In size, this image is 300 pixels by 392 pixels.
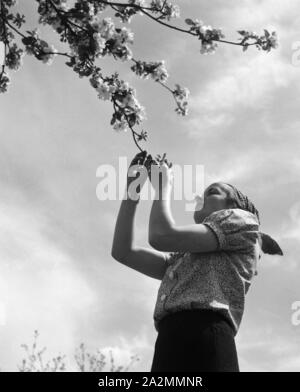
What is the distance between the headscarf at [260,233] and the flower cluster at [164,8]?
184 centimetres

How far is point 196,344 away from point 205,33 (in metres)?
2.63

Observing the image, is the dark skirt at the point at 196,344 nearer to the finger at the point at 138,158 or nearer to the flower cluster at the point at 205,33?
the finger at the point at 138,158

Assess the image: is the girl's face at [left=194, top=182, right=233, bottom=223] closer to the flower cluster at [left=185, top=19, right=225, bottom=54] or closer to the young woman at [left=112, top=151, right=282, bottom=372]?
the young woman at [left=112, top=151, right=282, bottom=372]

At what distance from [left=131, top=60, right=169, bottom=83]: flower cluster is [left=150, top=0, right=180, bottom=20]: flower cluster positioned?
39 cm

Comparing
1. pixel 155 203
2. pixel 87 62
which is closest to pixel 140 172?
pixel 155 203

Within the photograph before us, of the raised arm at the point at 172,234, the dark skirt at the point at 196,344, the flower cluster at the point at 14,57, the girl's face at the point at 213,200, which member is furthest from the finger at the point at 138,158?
the flower cluster at the point at 14,57

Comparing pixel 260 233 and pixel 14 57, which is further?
pixel 14 57

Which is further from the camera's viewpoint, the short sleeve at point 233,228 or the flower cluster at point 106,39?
the flower cluster at point 106,39

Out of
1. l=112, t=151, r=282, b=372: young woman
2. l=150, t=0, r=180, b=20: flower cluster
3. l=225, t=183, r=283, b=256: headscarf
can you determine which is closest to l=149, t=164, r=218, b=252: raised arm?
l=112, t=151, r=282, b=372: young woman

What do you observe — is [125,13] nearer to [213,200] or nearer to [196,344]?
[213,200]

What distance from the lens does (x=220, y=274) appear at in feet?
9.08

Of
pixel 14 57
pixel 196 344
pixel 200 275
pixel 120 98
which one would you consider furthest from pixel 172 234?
pixel 14 57

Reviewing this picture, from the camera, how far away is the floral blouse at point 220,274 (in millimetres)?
2656
